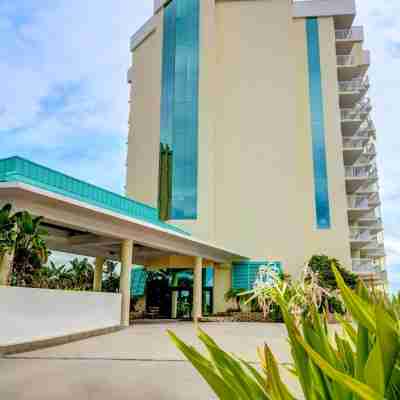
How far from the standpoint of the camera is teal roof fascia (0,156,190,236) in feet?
37.8

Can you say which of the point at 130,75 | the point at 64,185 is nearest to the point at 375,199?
the point at 130,75

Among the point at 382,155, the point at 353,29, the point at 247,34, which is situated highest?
the point at 353,29

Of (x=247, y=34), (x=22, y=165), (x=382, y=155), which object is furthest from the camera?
(x=382, y=155)

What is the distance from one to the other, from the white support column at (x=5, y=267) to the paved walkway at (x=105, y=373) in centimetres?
167

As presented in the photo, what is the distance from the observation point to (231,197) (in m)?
28.4

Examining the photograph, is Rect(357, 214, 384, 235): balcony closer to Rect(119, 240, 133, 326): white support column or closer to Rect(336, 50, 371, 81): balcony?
Rect(336, 50, 371, 81): balcony

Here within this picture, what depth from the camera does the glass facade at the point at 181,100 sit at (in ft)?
91.6

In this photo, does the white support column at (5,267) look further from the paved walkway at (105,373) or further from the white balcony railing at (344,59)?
the white balcony railing at (344,59)

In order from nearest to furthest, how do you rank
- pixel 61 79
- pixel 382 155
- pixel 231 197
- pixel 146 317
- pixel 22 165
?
1. pixel 22 165
2. pixel 61 79
3. pixel 146 317
4. pixel 231 197
5. pixel 382 155

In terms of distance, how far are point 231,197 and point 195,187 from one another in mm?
2457

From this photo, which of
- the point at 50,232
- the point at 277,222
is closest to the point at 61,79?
the point at 50,232

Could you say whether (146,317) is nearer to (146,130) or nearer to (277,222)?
(277,222)

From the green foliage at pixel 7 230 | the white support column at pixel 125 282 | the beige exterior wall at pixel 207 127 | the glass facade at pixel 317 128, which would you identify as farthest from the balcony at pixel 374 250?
the green foliage at pixel 7 230

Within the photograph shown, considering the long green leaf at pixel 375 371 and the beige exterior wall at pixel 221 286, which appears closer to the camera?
the long green leaf at pixel 375 371
